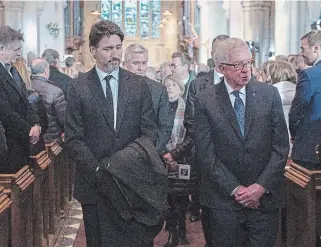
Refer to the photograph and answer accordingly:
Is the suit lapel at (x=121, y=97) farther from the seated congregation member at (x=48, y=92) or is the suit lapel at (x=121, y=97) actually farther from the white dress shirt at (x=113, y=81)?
the seated congregation member at (x=48, y=92)

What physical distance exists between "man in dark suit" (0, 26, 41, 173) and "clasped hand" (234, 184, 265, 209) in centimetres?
197

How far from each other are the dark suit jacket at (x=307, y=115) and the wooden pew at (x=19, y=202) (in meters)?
1.94

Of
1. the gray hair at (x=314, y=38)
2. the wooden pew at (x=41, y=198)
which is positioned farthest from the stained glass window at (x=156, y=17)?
the gray hair at (x=314, y=38)

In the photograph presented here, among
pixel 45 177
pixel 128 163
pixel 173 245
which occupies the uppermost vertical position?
pixel 128 163

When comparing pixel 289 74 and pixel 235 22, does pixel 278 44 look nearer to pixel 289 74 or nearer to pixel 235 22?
pixel 235 22

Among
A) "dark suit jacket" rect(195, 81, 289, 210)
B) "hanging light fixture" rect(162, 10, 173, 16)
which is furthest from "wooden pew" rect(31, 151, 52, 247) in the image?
"hanging light fixture" rect(162, 10, 173, 16)

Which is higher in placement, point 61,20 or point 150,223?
point 61,20

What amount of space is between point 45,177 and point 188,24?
1048 inches

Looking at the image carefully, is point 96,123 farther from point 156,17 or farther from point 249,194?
point 156,17

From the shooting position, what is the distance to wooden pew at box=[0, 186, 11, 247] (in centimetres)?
405

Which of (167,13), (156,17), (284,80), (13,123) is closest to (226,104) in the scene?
(13,123)

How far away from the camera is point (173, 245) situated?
612cm

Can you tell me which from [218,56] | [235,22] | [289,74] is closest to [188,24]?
[235,22]

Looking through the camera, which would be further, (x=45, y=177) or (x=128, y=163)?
(x=45, y=177)
